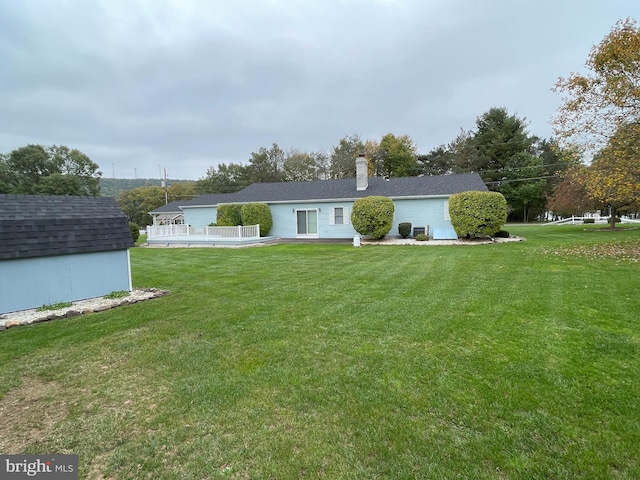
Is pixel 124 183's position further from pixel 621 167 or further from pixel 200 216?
pixel 621 167

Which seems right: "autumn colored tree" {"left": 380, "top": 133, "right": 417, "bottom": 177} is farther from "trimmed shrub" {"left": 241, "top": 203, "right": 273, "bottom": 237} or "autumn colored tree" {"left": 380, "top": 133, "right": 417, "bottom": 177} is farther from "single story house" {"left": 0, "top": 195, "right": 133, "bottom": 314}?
"single story house" {"left": 0, "top": 195, "right": 133, "bottom": 314}

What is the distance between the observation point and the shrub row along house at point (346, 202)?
671 inches

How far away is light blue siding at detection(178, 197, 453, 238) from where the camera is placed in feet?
55.7

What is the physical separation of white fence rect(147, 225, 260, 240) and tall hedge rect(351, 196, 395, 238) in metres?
5.90

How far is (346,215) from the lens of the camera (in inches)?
722

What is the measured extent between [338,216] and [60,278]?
46.3 feet

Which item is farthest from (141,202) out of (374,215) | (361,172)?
(374,215)

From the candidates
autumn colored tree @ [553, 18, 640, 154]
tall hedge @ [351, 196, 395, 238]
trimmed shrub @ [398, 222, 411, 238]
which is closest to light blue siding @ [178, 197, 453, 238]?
trimmed shrub @ [398, 222, 411, 238]

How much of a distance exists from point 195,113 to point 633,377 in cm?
2295

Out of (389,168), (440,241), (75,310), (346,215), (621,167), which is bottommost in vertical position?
(75,310)

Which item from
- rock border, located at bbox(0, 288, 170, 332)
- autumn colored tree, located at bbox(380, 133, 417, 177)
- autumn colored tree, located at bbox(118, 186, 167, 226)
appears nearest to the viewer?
rock border, located at bbox(0, 288, 170, 332)

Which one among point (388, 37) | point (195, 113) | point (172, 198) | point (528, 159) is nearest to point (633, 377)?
point (388, 37)

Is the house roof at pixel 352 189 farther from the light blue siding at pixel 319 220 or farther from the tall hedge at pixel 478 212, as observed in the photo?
the tall hedge at pixel 478 212

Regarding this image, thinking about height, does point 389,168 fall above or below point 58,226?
above
